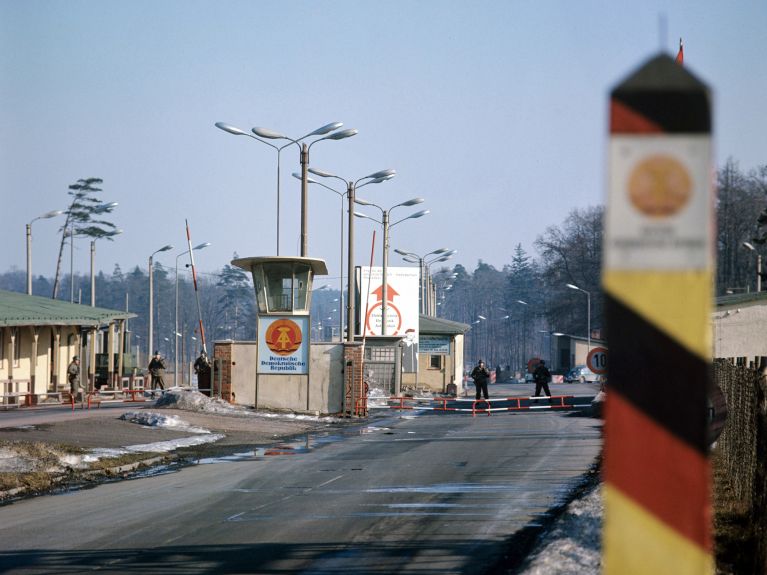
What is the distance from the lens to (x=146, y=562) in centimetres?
976

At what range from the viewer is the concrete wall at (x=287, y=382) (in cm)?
3541

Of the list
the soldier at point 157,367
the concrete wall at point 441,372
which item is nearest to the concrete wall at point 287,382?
the soldier at point 157,367

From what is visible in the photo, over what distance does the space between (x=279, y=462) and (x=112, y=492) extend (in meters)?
4.82

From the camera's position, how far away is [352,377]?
1403 inches

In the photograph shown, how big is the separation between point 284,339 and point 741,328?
69.9 ft

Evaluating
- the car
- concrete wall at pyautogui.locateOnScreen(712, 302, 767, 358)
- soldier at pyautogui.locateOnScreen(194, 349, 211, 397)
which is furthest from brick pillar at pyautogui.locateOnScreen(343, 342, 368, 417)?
the car

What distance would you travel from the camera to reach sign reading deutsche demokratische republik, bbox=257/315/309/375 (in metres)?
34.0

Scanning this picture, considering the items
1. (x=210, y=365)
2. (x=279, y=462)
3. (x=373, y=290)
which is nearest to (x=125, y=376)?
(x=373, y=290)

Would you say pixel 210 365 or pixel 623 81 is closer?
pixel 623 81

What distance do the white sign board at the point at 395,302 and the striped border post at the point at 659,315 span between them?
187 ft

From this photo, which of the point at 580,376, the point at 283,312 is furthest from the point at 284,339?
the point at 580,376

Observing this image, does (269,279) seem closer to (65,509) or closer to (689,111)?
(65,509)

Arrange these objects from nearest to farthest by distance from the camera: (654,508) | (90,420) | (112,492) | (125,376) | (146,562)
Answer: (654,508)
(146,562)
(112,492)
(90,420)
(125,376)

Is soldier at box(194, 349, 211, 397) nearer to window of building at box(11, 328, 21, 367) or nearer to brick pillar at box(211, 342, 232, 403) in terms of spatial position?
brick pillar at box(211, 342, 232, 403)
